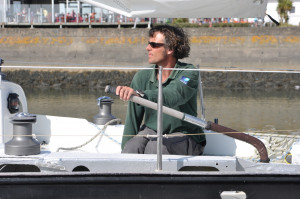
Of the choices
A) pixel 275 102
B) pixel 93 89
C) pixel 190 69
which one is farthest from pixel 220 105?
pixel 190 69

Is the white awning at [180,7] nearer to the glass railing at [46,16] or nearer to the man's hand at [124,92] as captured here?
the man's hand at [124,92]

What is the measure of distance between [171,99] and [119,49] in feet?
77.3

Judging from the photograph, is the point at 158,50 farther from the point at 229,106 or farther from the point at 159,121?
the point at 229,106

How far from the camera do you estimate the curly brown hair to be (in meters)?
4.03

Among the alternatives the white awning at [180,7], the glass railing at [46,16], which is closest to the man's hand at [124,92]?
the white awning at [180,7]

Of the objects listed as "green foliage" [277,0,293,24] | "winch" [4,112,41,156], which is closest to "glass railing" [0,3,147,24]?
"green foliage" [277,0,293,24]

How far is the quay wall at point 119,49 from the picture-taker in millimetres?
24891

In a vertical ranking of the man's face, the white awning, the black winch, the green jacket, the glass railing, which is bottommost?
the black winch

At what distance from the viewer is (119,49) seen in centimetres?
2705

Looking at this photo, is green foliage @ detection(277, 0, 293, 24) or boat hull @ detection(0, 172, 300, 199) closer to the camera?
→ boat hull @ detection(0, 172, 300, 199)

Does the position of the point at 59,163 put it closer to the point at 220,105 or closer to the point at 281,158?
the point at 281,158

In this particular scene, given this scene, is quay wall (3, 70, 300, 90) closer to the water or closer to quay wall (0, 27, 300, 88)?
quay wall (0, 27, 300, 88)

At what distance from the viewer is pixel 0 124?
4836 millimetres

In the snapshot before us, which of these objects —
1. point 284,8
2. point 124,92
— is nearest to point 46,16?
point 284,8
